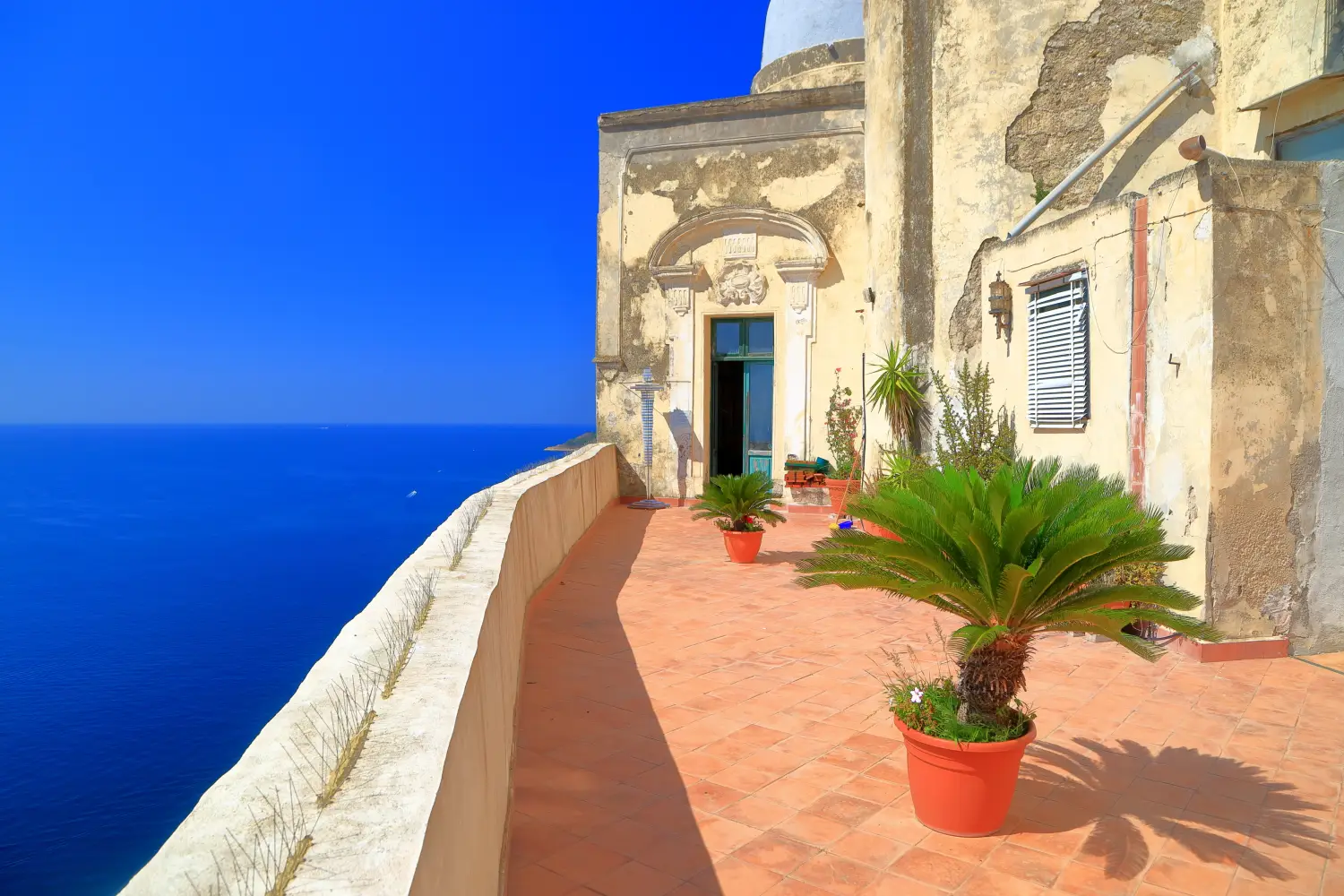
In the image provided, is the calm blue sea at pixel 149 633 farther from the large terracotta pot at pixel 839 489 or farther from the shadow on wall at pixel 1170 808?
the shadow on wall at pixel 1170 808

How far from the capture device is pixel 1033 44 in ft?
29.5

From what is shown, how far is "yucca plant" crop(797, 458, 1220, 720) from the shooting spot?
316cm

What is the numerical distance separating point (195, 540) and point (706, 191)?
48.2 m

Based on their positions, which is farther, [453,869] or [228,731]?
[228,731]

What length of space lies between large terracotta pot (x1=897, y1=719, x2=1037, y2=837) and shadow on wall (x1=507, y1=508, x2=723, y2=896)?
0.94 m

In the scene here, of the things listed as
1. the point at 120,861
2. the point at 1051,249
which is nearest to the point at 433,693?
the point at 1051,249

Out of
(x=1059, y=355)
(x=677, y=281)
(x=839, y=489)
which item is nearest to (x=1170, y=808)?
(x=1059, y=355)

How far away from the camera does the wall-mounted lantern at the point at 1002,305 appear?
8.05 meters

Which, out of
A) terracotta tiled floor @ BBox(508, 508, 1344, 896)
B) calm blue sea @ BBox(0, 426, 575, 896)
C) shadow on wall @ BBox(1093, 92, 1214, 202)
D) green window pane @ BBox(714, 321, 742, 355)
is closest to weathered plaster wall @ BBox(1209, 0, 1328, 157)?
shadow on wall @ BBox(1093, 92, 1214, 202)

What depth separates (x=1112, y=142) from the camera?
8703 mm

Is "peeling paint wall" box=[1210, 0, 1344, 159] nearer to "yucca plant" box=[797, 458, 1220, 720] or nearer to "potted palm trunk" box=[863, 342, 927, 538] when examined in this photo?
"potted palm trunk" box=[863, 342, 927, 538]

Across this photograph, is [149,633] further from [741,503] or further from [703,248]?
[741,503]

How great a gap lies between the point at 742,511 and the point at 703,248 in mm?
6022

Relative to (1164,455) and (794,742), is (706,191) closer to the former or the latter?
(1164,455)
